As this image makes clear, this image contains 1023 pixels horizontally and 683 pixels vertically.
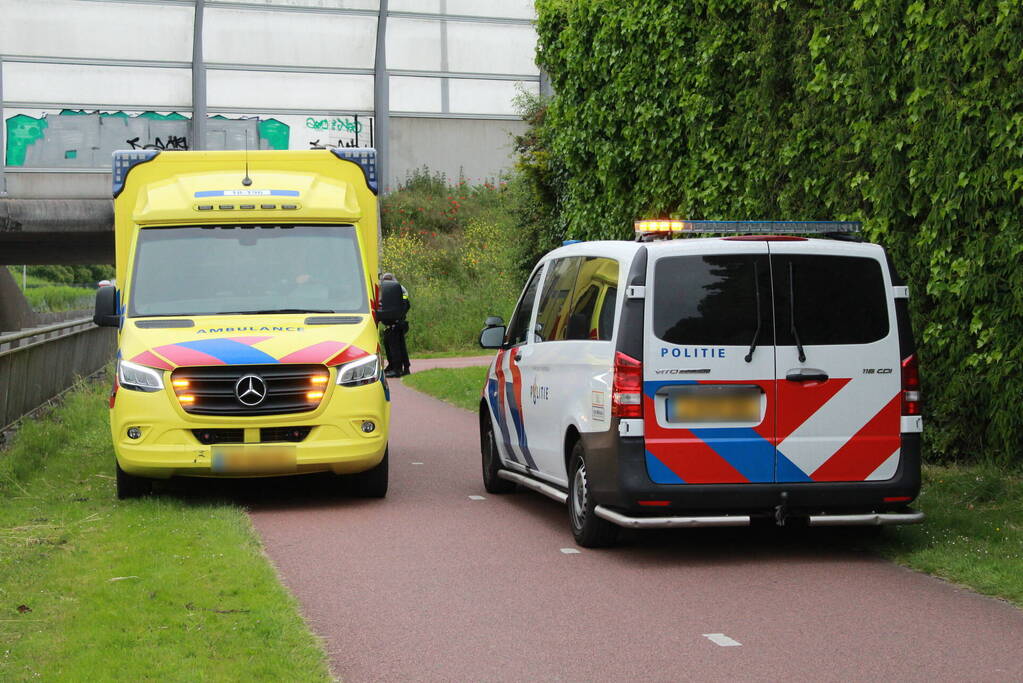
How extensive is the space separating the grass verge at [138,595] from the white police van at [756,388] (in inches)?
90.7

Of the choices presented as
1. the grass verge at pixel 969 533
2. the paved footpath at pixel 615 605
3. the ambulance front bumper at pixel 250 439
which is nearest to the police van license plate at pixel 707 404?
the paved footpath at pixel 615 605

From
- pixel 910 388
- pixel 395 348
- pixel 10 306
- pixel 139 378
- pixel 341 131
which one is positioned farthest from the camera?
pixel 341 131

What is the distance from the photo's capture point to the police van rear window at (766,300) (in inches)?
329

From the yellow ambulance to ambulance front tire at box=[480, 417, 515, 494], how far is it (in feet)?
2.96

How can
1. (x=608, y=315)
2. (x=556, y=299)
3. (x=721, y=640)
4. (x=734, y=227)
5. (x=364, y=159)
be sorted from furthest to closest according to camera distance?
(x=364, y=159) < (x=556, y=299) < (x=734, y=227) < (x=608, y=315) < (x=721, y=640)

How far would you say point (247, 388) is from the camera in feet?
35.1

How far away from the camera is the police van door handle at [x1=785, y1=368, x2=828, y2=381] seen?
27.5 ft

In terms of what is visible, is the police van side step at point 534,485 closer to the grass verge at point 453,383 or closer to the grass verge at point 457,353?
the grass verge at point 453,383

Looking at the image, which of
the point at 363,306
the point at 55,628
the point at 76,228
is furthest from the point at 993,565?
the point at 76,228

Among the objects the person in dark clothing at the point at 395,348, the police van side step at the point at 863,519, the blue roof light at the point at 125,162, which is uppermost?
the blue roof light at the point at 125,162

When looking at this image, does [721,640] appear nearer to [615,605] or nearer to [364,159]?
[615,605]

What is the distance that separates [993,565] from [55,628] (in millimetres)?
4934

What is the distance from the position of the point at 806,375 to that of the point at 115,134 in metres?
36.1

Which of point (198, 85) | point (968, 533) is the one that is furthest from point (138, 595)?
point (198, 85)
